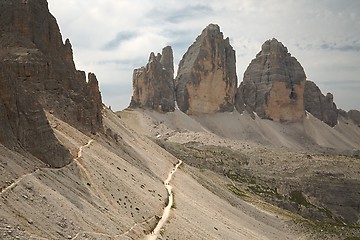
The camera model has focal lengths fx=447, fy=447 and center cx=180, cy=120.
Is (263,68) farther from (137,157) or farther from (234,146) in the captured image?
(137,157)

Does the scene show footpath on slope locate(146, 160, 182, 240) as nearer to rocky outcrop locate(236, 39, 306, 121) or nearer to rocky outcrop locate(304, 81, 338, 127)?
rocky outcrop locate(236, 39, 306, 121)

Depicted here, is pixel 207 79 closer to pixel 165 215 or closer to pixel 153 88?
pixel 153 88

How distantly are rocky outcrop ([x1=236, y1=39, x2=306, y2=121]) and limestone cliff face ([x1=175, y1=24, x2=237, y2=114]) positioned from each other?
39.6 ft

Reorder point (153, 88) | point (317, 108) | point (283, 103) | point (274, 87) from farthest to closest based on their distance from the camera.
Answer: point (317, 108), point (283, 103), point (274, 87), point (153, 88)

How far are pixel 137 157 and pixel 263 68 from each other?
443 ft

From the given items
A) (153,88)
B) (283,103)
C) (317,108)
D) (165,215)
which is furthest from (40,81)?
(317,108)

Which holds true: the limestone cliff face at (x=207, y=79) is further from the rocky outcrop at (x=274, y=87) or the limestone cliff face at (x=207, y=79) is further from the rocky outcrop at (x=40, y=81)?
the rocky outcrop at (x=40, y=81)

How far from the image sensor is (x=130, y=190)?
4022cm

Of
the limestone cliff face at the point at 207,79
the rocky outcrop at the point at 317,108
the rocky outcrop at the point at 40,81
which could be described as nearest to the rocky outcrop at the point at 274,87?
the rocky outcrop at the point at 317,108

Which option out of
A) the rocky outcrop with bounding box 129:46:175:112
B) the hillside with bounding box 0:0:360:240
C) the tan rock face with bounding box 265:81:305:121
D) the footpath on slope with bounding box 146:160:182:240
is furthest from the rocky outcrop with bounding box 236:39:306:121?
the footpath on slope with bounding box 146:160:182:240

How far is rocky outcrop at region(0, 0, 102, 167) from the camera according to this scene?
111 feet

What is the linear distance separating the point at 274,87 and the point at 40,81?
141m

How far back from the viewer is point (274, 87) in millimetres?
179500

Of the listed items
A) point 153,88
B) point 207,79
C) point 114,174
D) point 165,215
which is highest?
point 207,79
